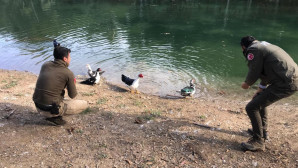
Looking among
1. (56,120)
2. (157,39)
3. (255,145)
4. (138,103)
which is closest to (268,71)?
(255,145)

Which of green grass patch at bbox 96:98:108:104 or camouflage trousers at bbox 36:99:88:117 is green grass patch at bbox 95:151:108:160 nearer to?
camouflage trousers at bbox 36:99:88:117

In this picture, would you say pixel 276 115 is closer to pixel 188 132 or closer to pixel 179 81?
pixel 188 132

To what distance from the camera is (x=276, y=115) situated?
7.77 meters

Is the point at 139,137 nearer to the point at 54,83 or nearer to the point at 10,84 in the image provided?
the point at 54,83

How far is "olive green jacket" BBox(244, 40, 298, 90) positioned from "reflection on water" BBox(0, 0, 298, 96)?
5.89 metres

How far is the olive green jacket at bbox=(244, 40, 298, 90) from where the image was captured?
458 cm

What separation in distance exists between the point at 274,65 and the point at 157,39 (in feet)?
47.0

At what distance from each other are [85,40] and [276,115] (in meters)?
14.7

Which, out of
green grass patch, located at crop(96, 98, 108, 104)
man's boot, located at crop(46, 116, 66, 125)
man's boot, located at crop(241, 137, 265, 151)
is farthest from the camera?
green grass patch, located at crop(96, 98, 108, 104)

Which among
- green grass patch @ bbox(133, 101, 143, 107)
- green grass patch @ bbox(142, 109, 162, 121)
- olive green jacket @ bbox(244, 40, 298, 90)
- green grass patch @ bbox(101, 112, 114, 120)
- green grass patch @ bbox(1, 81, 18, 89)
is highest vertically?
olive green jacket @ bbox(244, 40, 298, 90)

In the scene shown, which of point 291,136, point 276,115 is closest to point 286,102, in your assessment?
point 276,115

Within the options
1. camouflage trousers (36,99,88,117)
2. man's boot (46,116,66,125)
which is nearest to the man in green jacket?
camouflage trousers (36,99,88,117)

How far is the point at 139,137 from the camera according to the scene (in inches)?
232

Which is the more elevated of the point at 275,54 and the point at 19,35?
the point at 275,54
